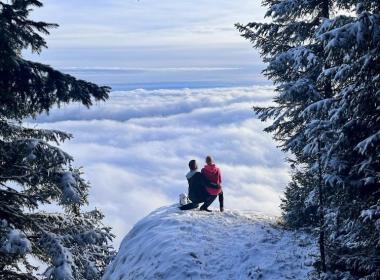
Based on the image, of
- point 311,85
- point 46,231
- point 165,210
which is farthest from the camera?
point 165,210

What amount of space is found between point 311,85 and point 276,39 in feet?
10.7

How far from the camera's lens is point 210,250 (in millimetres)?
16312

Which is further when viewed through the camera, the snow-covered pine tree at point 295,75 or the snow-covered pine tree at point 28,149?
the snow-covered pine tree at point 295,75

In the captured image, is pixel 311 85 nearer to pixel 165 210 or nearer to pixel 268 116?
pixel 268 116

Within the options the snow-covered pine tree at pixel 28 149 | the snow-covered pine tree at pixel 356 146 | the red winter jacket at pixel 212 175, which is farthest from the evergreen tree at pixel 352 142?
the red winter jacket at pixel 212 175

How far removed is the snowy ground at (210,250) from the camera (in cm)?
1512

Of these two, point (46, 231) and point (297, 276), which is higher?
point (46, 231)

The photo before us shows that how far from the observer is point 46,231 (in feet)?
32.9

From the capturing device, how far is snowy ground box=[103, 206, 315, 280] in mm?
15117

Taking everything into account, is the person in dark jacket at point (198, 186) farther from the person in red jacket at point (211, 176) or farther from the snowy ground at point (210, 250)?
the snowy ground at point (210, 250)

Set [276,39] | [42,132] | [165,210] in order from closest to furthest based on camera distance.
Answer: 1. [42,132]
2. [276,39]
3. [165,210]

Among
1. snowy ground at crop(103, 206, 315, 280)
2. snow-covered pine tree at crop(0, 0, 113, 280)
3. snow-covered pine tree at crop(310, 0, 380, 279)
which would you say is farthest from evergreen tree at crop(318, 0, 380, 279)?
snow-covered pine tree at crop(0, 0, 113, 280)

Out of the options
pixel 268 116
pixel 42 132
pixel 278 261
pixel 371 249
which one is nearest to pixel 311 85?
pixel 268 116

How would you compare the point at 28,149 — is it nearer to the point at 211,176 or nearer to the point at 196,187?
the point at 196,187
